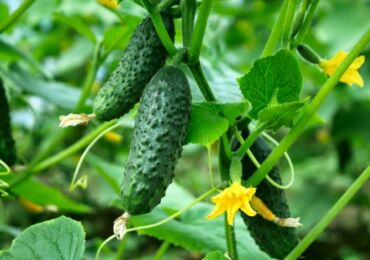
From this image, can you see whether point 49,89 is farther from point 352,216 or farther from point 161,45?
point 352,216

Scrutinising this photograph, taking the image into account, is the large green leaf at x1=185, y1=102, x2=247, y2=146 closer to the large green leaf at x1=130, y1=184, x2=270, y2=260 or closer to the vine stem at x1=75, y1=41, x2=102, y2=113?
the large green leaf at x1=130, y1=184, x2=270, y2=260

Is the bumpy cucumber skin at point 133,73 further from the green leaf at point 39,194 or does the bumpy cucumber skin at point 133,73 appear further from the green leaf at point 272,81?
the green leaf at point 39,194

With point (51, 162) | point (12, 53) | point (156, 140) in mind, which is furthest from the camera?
point (12, 53)

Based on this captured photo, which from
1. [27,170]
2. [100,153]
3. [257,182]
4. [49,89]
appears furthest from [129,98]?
[100,153]

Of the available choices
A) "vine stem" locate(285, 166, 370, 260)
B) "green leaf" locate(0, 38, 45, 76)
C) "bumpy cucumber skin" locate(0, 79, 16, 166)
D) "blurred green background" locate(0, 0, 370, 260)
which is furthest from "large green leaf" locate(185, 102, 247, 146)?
"blurred green background" locate(0, 0, 370, 260)

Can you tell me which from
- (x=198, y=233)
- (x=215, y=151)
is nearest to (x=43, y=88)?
(x=198, y=233)

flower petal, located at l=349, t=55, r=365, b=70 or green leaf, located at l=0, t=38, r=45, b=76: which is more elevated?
flower petal, located at l=349, t=55, r=365, b=70

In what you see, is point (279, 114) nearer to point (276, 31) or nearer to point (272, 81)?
point (272, 81)
